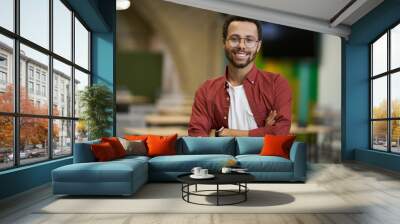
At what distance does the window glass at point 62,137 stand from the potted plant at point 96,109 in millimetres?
497

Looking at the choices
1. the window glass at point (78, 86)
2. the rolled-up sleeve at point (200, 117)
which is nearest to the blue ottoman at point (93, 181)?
the window glass at point (78, 86)

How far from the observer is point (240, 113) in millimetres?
8305

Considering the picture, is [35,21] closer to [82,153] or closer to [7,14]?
[7,14]

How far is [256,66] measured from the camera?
854 centimetres

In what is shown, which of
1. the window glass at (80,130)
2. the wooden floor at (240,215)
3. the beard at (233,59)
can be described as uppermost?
the beard at (233,59)

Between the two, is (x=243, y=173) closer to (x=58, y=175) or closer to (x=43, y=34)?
(x=58, y=175)

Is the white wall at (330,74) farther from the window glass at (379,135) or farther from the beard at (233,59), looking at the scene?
the beard at (233,59)

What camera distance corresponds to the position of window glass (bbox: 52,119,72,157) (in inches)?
268

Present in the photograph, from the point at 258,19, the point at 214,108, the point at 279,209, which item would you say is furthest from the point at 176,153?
the point at 258,19

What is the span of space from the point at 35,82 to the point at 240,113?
3.92 metres

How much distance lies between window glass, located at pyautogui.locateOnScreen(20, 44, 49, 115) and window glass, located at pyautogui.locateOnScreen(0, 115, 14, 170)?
1.46 ft

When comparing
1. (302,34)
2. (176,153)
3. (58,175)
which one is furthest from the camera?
(302,34)

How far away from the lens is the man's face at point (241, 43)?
8.51m

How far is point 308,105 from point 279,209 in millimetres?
4724
